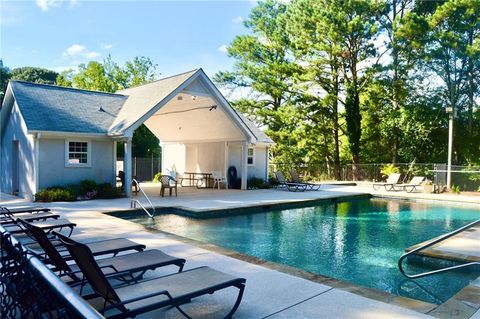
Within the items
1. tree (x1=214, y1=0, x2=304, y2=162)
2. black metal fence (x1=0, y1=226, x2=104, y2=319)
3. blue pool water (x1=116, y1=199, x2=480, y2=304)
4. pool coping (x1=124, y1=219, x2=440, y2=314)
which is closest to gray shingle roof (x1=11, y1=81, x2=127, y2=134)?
blue pool water (x1=116, y1=199, x2=480, y2=304)

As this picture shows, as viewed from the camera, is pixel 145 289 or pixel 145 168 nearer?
pixel 145 289

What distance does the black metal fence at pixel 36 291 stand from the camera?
136 cm

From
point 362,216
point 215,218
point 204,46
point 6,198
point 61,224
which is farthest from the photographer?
point 204,46

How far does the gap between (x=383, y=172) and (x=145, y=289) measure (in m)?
23.0

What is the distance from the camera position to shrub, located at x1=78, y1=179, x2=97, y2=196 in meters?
14.0

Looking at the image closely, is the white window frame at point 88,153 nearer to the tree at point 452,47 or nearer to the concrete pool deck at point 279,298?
the concrete pool deck at point 279,298

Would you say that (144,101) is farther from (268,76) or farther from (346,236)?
(268,76)

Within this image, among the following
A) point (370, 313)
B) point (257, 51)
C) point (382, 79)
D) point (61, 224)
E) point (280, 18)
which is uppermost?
point (280, 18)

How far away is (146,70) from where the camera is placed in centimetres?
4059

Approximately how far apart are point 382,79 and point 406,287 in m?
23.3

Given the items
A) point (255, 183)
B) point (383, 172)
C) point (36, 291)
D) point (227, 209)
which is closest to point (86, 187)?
point (227, 209)

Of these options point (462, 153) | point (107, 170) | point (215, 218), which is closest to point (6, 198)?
point (107, 170)

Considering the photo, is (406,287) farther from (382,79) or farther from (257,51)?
(257,51)

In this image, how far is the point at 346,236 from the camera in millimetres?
9422
